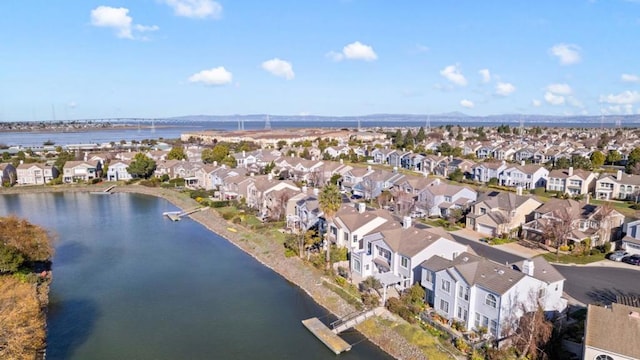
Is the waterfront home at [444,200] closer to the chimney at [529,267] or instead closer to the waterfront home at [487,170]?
the waterfront home at [487,170]

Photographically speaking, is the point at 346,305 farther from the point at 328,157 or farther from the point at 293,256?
the point at 328,157

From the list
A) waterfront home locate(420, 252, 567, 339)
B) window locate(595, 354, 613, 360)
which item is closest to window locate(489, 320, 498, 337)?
waterfront home locate(420, 252, 567, 339)

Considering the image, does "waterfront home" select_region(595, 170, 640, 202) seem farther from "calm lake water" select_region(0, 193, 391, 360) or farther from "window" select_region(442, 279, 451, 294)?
"calm lake water" select_region(0, 193, 391, 360)

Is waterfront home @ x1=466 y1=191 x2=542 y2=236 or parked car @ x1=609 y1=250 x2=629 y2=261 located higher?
waterfront home @ x1=466 y1=191 x2=542 y2=236

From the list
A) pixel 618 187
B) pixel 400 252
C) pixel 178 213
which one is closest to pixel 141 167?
pixel 178 213

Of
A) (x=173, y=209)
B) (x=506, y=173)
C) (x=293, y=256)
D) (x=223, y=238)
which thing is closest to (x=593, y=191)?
(x=506, y=173)

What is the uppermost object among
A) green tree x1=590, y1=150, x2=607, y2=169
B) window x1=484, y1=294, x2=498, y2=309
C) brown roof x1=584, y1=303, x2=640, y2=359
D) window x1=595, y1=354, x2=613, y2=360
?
green tree x1=590, y1=150, x2=607, y2=169

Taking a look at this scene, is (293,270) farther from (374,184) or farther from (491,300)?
(374,184)
